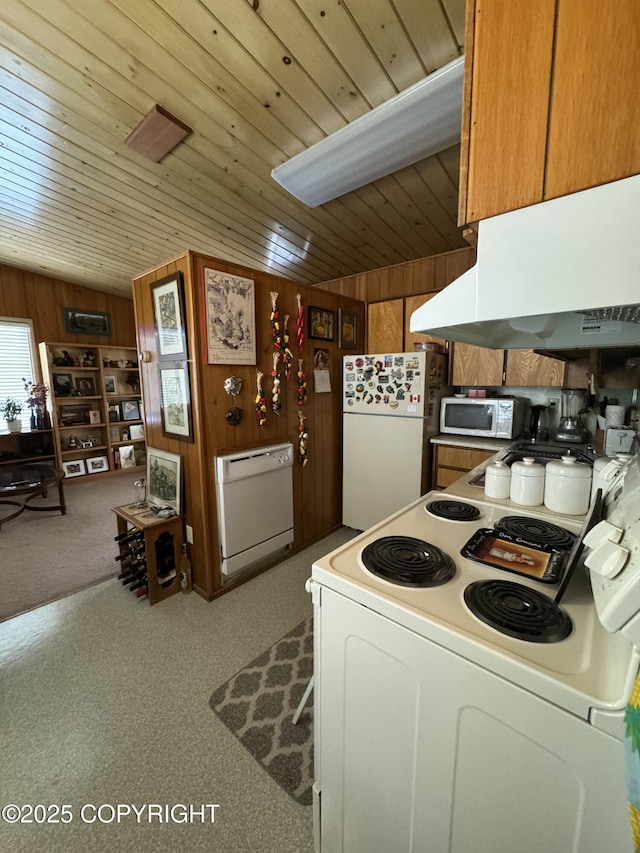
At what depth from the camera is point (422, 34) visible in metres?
1.34

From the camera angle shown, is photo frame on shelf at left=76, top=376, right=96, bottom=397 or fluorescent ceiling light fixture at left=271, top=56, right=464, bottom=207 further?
photo frame on shelf at left=76, top=376, right=96, bottom=397

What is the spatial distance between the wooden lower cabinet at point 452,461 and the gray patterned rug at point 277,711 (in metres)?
1.59

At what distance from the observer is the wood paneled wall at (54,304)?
4328 millimetres

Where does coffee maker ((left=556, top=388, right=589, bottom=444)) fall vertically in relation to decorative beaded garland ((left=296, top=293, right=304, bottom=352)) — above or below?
below

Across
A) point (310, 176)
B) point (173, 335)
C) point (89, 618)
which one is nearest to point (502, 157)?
point (310, 176)

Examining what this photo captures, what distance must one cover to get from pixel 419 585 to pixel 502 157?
2.94ft

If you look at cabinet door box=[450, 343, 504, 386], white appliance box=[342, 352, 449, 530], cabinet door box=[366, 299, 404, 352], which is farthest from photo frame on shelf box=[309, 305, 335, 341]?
cabinet door box=[450, 343, 504, 386]

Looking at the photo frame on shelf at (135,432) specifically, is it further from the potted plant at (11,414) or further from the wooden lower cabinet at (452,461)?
the wooden lower cabinet at (452,461)

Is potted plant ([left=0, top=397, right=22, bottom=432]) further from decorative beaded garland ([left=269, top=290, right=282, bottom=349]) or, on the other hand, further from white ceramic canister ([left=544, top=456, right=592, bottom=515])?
white ceramic canister ([left=544, top=456, right=592, bottom=515])

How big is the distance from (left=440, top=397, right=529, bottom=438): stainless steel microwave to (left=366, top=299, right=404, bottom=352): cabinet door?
0.76m

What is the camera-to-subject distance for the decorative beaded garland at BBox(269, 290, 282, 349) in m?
2.34

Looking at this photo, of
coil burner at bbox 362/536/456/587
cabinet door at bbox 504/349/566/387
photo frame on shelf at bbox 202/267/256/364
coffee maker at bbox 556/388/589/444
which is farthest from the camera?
cabinet door at bbox 504/349/566/387

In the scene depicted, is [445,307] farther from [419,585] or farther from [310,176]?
[310,176]

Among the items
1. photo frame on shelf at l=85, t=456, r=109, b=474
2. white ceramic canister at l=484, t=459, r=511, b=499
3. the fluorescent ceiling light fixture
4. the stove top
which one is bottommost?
photo frame on shelf at l=85, t=456, r=109, b=474
